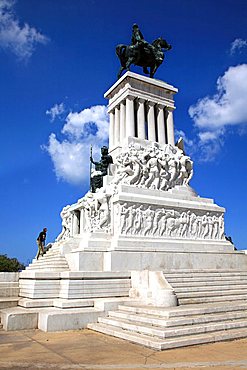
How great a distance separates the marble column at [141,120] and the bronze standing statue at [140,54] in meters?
3.00

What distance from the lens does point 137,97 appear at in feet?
74.2

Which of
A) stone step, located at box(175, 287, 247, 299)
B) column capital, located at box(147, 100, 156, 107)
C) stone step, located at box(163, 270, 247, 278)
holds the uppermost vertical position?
column capital, located at box(147, 100, 156, 107)

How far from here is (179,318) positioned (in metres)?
9.20

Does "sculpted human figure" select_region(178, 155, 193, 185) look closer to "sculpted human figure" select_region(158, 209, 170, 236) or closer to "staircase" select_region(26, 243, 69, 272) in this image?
"sculpted human figure" select_region(158, 209, 170, 236)

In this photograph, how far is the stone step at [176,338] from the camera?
7.70m

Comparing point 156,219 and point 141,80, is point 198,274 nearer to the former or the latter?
point 156,219

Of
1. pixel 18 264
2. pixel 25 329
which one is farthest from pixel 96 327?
pixel 18 264

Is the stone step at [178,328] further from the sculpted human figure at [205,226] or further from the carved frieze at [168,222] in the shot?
the sculpted human figure at [205,226]

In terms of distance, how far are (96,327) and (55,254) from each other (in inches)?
285

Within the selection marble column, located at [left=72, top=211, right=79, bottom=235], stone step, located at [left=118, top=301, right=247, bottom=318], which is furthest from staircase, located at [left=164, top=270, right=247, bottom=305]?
marble column, located at [left=72, top=211, right=79, bottom=235]

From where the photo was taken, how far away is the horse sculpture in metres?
24.1

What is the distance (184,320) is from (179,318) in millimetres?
262

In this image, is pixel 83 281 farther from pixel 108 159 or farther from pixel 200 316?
pixel 108 159

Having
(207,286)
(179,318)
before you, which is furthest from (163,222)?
(179,318)
